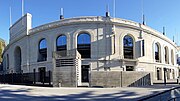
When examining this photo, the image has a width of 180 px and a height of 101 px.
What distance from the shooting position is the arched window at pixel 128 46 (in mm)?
37688

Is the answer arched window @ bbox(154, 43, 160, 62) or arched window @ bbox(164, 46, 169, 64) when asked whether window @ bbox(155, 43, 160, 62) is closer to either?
arched window @ bbox(154, 43, 160, 62)

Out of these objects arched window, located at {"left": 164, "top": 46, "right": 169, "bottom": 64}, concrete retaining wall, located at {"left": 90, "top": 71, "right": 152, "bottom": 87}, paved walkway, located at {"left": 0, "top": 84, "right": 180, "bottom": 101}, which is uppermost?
arched window, located at {"left": 164, "top": 46, "right": 169, "bottom": 64}

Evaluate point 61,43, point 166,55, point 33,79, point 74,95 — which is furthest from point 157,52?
point 74,95

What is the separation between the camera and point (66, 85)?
23328mm

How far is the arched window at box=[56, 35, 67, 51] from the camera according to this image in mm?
37031

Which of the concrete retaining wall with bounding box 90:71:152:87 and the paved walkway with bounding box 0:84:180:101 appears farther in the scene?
the concrete retaining wall with bounding box 90:71:152:87

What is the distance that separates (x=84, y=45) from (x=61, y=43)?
3980 millimetres

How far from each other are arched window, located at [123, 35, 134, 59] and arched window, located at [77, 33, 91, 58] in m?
6.10

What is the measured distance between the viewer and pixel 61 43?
123 feet

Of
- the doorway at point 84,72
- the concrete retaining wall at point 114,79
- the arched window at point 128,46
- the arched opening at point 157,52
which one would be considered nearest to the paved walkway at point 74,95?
the concrete retaining wall at point 114,79

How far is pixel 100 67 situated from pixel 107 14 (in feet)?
31.3

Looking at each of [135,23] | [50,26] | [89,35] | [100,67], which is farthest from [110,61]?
[50,26]

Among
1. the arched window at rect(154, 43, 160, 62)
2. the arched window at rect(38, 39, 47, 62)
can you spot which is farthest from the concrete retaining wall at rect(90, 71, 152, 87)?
the arched window at rect(154, 43, 160, 62)

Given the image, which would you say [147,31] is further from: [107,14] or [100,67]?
[100,67]
